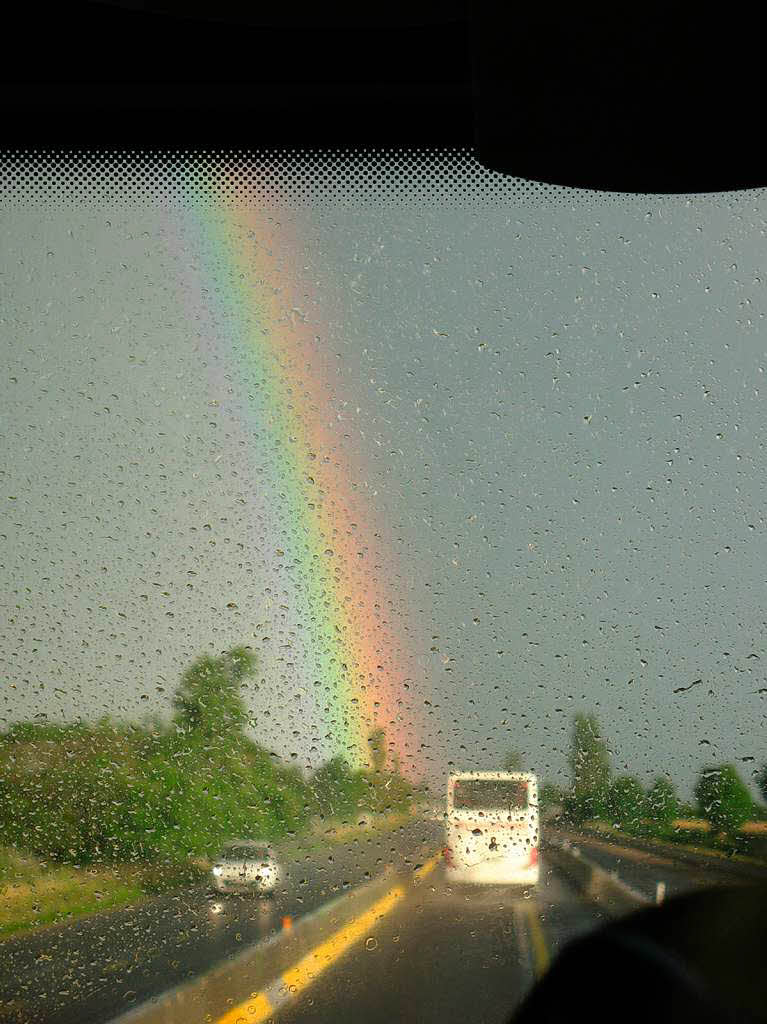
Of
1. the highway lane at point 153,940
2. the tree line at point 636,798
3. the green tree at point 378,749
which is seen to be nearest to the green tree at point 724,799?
the tree line at point 636,798

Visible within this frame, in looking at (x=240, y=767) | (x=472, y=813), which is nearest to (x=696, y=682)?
(x=472, y=813)

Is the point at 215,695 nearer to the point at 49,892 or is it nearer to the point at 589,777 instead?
the point at 49,892

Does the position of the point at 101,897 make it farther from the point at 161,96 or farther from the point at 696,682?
the point at 161,96

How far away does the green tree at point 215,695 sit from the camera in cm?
277

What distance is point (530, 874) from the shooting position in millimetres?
2740

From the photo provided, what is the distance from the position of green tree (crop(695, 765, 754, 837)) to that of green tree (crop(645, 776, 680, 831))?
6cm

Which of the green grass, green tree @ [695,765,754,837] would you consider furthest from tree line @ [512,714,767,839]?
the green grass

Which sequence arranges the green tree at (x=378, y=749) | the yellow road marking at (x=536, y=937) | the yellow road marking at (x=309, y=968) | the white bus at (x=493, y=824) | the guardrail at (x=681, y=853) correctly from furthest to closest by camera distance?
the yellow road marking at (x=536, y=937) < the green tree at (x=378, y=749) < the guardrail at (x=681, y=853) < the white bus at (x=493, y=824) < the yellow road marking at (x=309, y=968)

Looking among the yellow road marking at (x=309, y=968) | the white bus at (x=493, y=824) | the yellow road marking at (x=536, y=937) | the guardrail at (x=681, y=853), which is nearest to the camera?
the yellow road marking at (x=309, y=968)

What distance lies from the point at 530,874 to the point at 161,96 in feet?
6.78

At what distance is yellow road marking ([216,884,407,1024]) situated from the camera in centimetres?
232

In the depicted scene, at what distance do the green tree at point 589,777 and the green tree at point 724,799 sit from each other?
0.75ft

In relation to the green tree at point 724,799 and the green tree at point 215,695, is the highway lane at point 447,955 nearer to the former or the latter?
the green tree at point 724,799

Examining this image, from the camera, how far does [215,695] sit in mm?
2990
